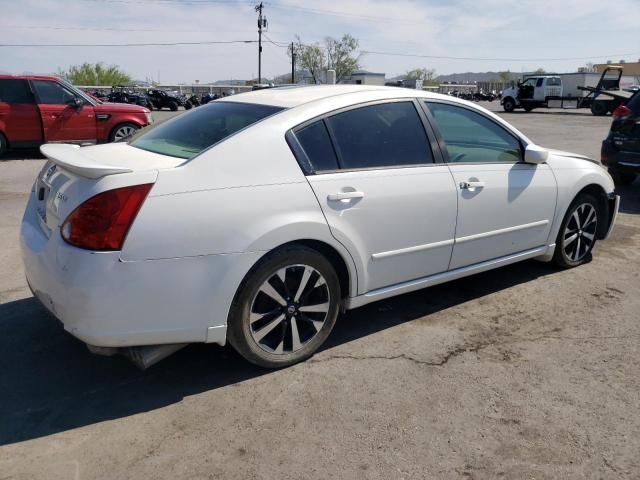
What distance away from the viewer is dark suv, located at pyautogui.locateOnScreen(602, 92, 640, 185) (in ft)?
26.2

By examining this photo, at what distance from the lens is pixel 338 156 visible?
340cm

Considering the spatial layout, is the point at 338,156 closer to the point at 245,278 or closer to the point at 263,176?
the point at 263,176

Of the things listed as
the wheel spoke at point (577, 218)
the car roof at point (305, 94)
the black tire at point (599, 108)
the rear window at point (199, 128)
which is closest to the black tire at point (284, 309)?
the rear window at point (199, 128)

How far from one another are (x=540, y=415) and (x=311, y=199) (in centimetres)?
164

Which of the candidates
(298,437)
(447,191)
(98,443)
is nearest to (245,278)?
(298,437)

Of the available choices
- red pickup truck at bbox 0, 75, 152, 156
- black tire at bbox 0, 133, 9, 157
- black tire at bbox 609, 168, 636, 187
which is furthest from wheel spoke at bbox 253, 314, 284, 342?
black tire at bbox 0, 133, 9, 157

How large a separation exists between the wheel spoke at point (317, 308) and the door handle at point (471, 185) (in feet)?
4.20

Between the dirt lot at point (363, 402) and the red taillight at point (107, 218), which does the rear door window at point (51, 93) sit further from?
the red taillight at point (107, 218)

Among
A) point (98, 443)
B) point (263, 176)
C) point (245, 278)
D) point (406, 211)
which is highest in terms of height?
point (263, 176)

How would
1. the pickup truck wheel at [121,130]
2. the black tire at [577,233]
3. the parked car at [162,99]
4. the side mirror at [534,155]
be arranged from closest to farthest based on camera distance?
the side mirror at [534,155], the black tire at [577,233], the pickup truck wheel at [121,130], the parked car at [162,99]

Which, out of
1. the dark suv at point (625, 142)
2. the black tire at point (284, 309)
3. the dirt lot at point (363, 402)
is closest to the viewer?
the dirt lot at point (363, 402)

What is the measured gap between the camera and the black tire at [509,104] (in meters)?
37.1

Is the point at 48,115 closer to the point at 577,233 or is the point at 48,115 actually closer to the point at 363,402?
the point at 577,233

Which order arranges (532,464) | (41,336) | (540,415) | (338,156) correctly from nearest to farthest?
(532,464) < (540,415) < (338,156) < (41,336)
